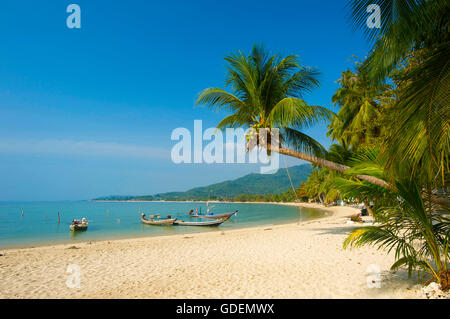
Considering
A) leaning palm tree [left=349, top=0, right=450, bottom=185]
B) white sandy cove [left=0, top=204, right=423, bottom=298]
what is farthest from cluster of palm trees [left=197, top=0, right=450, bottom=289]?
white sandy cove [left=0, top=204, right=423, bottom=298]

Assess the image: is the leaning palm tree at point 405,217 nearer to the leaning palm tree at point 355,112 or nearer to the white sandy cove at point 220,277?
the white sandy cove at point 220,277

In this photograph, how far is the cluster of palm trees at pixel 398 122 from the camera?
2.22 m

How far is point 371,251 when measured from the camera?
7.54 m

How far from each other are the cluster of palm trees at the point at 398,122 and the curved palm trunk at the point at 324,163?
2 cm

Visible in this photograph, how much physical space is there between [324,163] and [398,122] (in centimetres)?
225

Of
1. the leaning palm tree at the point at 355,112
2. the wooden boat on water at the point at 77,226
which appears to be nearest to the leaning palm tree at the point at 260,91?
the leaning palm tree at the point at 355,112

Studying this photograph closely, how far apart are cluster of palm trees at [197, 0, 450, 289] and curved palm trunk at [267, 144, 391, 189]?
0.06 feet

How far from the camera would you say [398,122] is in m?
2.36

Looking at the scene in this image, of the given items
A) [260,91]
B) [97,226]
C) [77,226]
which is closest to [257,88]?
[260,91]

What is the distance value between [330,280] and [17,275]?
7730 millimetres

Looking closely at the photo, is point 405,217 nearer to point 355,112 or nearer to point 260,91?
point 260,91

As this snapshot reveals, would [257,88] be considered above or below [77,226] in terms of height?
above

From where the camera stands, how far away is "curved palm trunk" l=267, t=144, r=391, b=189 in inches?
143
